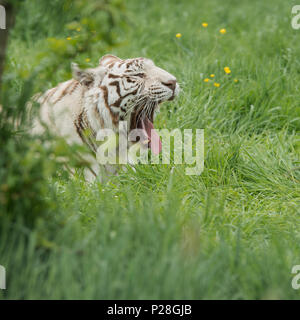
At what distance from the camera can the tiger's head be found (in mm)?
3709

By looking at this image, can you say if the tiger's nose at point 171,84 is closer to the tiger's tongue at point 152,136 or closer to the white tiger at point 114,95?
the white tiger at point 114,95

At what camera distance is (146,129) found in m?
3.95

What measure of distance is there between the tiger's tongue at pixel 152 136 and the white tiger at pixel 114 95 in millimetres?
97

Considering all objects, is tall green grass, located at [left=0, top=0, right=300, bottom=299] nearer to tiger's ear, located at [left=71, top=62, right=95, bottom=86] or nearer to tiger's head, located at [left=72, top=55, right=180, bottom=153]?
tiger's ear, located at [left=71, top=62, right=95, bottom=86]

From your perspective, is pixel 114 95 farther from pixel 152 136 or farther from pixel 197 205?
pixel 197 205

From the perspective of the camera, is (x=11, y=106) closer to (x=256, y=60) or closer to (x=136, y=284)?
(x=136, y=284)

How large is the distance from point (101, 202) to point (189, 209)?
0.57 m

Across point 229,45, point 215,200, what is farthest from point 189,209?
point 229,45

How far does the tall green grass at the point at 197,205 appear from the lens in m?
2.25

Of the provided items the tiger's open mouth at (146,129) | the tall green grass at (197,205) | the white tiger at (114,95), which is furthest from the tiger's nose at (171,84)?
the tall green grass at (197,205)

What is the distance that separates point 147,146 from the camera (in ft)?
12.7

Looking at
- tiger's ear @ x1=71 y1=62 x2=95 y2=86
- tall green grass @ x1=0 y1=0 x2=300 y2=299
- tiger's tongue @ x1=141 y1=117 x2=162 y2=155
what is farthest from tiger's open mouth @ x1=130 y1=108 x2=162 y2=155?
tiger's ear @ x1=71 y1=62 x2=95 y2=86

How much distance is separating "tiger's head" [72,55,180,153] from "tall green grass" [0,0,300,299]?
0.36 meters

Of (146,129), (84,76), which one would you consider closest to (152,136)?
(146,129)
